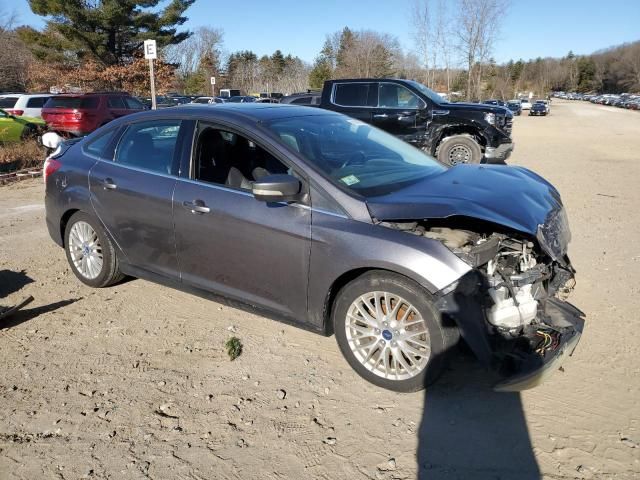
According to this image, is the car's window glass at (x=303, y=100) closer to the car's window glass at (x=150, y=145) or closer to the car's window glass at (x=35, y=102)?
the car's window glass at (x=35, y=102)

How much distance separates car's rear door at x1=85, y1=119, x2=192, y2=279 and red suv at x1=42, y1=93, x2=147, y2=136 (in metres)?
11.7

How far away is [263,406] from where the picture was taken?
3152 millimetres

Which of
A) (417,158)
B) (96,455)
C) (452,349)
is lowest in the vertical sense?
(96,455)

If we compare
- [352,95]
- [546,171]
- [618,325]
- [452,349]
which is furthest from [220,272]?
[546,171]

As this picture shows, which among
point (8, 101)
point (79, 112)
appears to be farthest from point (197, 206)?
point (8, 101)

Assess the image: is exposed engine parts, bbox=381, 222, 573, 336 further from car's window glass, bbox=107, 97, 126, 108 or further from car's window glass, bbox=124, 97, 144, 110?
car's window glass, bbox=124, 97, 144, 110

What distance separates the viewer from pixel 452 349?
9.84 feet

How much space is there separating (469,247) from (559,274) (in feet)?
2.77

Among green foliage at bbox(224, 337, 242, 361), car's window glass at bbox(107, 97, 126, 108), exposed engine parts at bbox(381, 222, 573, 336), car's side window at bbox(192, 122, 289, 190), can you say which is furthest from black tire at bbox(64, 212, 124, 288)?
car's window glass at bbox(107, 97, 126, 108)

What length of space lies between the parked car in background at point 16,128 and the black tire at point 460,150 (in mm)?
11151

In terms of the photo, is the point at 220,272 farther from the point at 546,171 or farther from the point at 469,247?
the point at 546,171

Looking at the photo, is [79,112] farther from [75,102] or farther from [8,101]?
[8,101]

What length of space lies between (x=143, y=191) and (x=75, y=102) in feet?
44.5

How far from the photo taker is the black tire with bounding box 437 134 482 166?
10562mm
